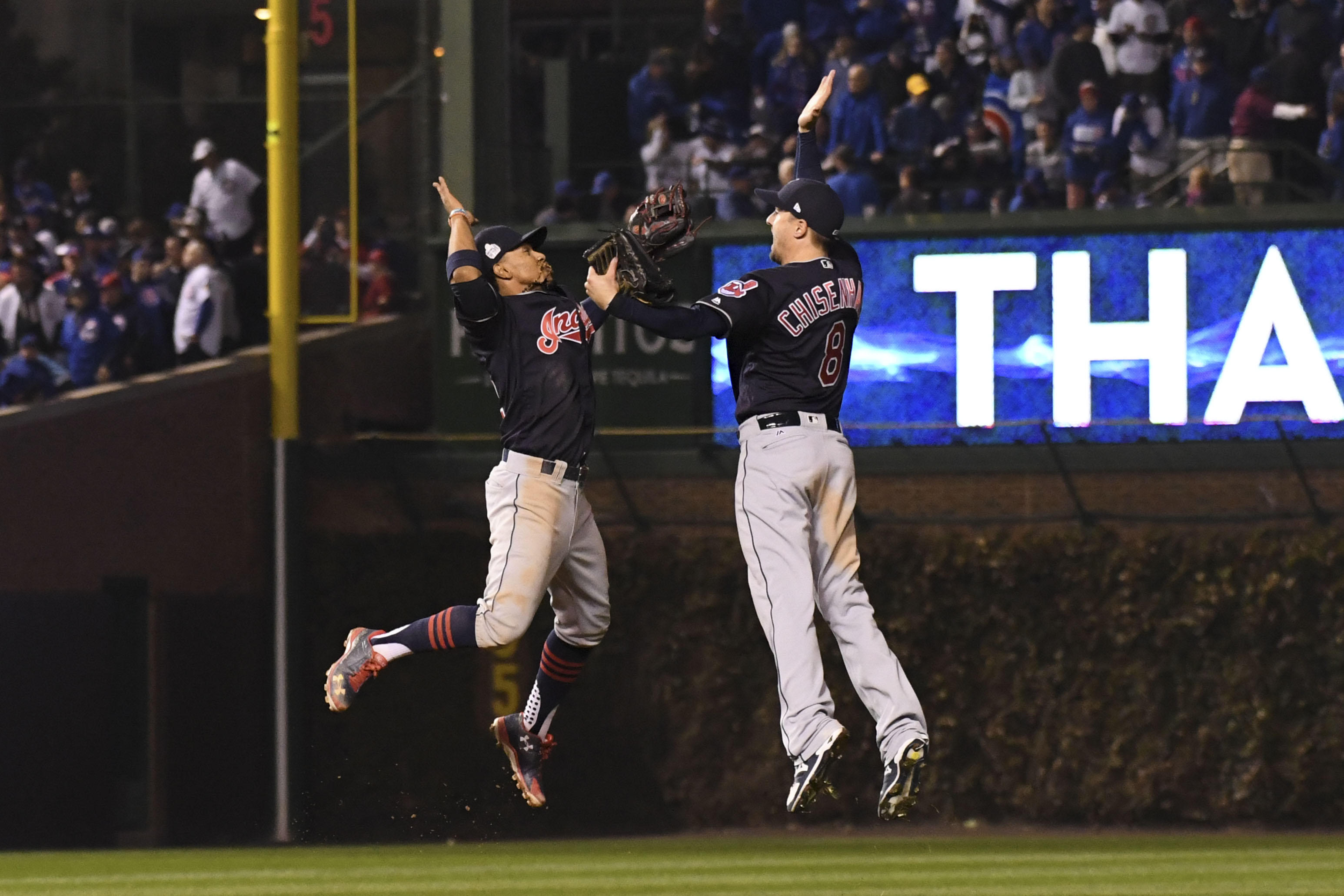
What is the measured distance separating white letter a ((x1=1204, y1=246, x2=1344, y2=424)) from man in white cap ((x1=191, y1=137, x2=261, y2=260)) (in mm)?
8227

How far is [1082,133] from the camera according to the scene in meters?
17.8

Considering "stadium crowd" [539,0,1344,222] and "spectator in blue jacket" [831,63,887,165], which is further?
"spectator in blue jacket" [831,63,887,165]

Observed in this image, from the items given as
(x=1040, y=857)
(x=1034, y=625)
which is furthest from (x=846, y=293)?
(x=1034, y=625)

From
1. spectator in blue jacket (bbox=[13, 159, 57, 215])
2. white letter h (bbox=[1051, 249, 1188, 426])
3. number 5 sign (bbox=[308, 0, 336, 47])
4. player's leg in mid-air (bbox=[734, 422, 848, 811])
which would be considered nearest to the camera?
player's leg in mid-air (bbox=[734, 422, 848, 811])

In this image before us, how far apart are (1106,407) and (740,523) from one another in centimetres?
884

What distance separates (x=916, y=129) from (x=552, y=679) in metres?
9.33

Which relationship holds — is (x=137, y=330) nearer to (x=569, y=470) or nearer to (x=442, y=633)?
(x=442, y=633)

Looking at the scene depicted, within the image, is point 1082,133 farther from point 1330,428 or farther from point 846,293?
point 846,293

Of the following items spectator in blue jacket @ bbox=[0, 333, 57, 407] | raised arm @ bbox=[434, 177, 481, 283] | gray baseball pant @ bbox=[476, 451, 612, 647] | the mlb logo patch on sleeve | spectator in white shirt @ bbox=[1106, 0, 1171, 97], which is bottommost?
gray baseball pant @ bbox=[476, 451, 612, 647]

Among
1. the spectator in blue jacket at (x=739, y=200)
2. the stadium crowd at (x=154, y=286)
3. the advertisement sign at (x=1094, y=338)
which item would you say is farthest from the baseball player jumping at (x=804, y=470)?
the stadium crowd at (x=154, y=286)

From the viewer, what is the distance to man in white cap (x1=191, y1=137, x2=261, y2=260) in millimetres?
19078

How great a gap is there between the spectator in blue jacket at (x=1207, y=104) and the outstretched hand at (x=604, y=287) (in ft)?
31.6

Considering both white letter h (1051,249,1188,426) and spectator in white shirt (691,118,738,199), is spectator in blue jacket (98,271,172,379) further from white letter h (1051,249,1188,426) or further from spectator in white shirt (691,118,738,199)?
white letter h (1051,249,1188,426)

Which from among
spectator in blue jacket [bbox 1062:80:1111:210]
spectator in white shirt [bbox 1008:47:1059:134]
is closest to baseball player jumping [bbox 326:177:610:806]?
spectator in blue jacket [bbox 1062:80:1111:210]
